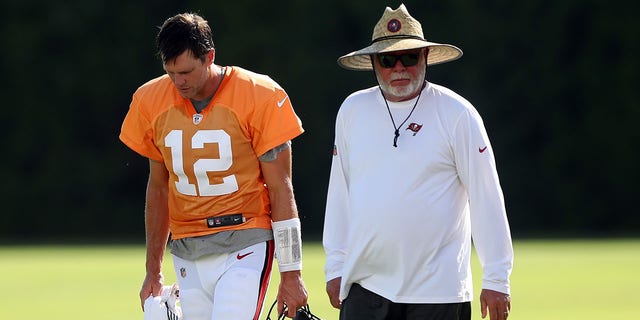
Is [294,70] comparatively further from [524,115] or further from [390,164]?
[390,164]

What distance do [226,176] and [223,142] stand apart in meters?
0.15

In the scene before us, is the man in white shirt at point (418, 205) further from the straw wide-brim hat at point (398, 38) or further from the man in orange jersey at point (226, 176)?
the man in orange jersey at point (226, 176)

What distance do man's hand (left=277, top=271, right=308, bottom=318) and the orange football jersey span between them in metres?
0.26

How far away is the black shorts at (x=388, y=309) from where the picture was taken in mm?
5645

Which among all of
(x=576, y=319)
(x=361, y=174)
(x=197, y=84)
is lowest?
(x=576, y=319)

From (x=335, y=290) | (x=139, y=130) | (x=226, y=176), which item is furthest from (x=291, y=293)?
(x=139, y=130)

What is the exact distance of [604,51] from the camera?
22.0 meters

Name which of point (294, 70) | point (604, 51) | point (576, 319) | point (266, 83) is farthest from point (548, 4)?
point (266, 83)

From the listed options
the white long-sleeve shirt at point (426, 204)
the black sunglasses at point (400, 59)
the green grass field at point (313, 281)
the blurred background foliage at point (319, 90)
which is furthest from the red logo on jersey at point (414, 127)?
the blurred background foliage at point (319, 90)

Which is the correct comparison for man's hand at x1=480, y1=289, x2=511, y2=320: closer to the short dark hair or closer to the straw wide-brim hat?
the straw wide-brim hat

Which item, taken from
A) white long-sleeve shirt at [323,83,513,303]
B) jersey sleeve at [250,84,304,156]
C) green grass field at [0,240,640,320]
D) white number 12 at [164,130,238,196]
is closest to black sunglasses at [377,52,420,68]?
white long-sleeve shirt at [323,83,513,303]

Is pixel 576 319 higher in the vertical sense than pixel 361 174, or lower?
lower

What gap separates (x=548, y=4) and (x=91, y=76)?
7.40 meters

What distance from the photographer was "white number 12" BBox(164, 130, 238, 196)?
602cm
